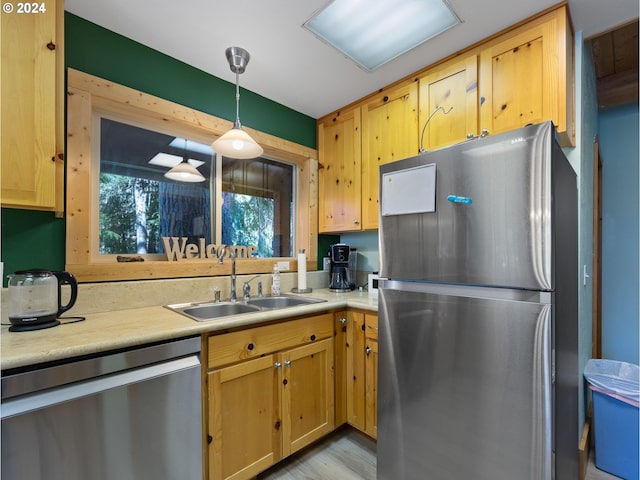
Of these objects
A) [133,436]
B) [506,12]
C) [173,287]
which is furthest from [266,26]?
[133,436]

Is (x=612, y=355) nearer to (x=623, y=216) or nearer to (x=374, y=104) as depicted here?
(x=623, y=216)

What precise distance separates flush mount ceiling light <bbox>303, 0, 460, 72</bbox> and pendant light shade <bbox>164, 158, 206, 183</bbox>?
1140 millimetres

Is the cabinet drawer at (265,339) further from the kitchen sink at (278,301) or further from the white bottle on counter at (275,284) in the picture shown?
the white bottle on counter at (275,284)

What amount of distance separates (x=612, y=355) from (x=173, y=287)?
11.2 ft

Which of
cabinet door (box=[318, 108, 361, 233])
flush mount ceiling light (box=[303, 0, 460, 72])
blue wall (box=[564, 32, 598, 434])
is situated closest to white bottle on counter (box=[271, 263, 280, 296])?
cabinet door (box=[318, 108, 361, 233])

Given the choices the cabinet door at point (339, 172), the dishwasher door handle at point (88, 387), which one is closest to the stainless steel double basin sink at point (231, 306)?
the dishwasher door handle at point (88, 387)

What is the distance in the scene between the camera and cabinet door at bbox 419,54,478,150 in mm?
1742

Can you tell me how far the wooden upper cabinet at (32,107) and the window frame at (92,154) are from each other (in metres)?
0.28

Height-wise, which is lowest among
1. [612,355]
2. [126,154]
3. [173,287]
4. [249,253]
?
[612,355]

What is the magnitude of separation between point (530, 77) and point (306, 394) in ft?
7.10

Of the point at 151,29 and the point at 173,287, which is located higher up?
the point at 151,29

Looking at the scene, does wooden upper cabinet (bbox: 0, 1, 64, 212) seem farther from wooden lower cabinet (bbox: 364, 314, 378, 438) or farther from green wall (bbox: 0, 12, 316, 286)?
wooden lower cabinet (bbox: 364, 314, 378, 438)

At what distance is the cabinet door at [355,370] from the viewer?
6.15 ft

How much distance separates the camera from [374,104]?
2.28 meters
